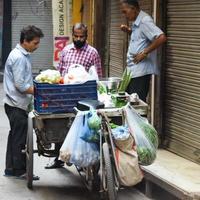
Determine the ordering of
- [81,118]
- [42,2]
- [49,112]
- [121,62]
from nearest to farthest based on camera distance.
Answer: [81,118]
[49,112]
[121,62]
[42,2]

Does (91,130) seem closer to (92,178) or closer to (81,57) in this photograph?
(92,178)

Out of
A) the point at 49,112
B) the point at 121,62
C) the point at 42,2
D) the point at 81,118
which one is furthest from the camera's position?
the point at 42,2

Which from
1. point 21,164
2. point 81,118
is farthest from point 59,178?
point 81,118

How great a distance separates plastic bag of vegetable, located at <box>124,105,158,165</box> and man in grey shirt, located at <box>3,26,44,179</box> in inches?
67.8

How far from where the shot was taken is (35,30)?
24.1ft

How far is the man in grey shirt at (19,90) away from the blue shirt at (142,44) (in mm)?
1193

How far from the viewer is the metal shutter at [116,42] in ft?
34.6

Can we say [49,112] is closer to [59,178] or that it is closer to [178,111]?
[59,178]

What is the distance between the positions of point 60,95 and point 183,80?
1.99 m

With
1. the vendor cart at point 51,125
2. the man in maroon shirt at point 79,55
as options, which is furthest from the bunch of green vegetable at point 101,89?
the man in maroon shirt at point 79,55

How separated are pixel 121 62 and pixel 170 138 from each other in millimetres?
2713

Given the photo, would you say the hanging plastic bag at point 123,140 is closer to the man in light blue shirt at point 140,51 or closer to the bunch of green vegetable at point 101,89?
the bunch of green vegetable at point 101,89

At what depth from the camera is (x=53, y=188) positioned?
284 inches

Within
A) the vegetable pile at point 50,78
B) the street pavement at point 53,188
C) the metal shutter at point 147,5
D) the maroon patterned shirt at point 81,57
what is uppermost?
the metal shutter at point 147,5
